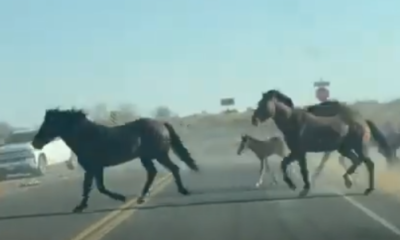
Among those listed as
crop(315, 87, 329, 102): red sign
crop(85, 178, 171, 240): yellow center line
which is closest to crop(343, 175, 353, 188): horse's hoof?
crop(315, 87, 329, 102): red sign

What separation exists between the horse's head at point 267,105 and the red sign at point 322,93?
661 centimetres

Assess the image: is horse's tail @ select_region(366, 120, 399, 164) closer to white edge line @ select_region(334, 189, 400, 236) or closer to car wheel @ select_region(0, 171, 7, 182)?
white edge line @ select_region(334, 189, 400, 236)

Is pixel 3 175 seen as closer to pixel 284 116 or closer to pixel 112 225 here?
pixel 284 116

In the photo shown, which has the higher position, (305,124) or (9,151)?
(305,124)

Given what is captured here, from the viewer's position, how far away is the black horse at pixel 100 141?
22844mm

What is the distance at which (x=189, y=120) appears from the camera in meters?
51.4

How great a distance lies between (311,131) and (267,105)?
5.96ft

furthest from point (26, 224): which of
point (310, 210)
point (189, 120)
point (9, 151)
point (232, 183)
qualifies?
point (189, 120)

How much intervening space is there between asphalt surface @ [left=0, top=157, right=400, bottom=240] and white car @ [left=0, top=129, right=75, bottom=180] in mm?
11166

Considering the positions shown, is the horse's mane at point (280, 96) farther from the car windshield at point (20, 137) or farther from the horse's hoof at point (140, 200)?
the car windshield at point (20, 137)

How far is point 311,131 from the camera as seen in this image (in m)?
27.1

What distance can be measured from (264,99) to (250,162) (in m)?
28.3

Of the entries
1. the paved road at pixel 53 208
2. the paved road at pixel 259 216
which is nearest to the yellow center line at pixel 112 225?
the paved road at pixel 259 216

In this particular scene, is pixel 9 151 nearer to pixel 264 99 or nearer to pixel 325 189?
pixel 325 189
